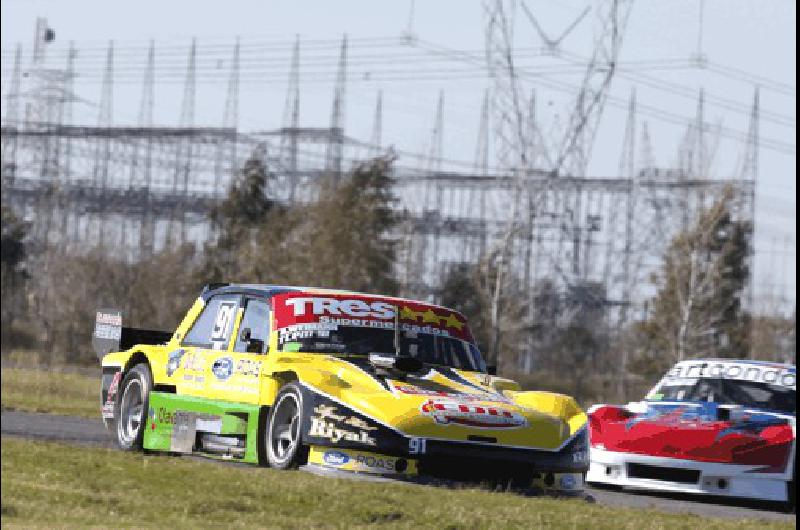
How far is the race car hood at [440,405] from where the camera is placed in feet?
31.7

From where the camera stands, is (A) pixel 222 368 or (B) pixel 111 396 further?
(B) pixel 111 396

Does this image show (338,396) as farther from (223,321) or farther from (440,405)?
(223,321)

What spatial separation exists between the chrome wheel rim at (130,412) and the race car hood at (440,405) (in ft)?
6.24

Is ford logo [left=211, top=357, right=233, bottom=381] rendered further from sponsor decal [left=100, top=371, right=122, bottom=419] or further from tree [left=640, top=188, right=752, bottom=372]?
tree [left=640, top=188, right=752, bottom=372]

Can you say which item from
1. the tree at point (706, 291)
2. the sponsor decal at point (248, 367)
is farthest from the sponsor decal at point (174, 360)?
the tree at point (706, 291)

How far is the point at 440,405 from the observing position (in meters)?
9.76

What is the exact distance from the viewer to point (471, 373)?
35.4 ft

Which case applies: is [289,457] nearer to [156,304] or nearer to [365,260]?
[365,260]

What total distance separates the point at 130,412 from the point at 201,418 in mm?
1213

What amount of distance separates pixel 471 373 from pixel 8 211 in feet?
220

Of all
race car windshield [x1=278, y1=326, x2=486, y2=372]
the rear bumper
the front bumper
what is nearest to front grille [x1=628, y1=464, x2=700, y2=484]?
the rear bumper

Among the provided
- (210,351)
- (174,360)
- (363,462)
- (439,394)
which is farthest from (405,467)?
(174,360)

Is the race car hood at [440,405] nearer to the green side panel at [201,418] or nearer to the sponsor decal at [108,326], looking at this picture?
the green side panel at [201,418]

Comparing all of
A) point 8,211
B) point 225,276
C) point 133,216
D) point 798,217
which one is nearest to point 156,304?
point 225,276
